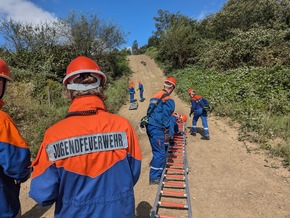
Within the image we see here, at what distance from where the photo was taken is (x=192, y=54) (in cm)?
2688

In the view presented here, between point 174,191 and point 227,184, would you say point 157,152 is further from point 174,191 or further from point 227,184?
point 227,184

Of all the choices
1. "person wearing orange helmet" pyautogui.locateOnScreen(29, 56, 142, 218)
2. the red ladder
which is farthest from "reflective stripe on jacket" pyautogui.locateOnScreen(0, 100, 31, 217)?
the red ladder

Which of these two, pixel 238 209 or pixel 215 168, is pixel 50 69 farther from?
pixel 238 209

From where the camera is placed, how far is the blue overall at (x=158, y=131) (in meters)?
5.34

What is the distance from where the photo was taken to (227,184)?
18.0 feet

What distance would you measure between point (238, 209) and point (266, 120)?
5238 millimetres

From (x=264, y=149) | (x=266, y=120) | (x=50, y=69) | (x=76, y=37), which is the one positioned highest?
(x=76, y=37)

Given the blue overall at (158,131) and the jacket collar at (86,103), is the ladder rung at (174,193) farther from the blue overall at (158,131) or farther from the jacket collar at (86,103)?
the jacket collar at (86,103)

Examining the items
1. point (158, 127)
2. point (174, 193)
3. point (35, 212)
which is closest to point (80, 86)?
point (174, 193)

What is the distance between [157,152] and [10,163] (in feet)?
11.6

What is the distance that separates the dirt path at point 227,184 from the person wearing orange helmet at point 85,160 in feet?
9.22

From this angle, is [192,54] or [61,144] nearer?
[61,144]

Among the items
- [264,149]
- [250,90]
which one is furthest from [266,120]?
[250,90]

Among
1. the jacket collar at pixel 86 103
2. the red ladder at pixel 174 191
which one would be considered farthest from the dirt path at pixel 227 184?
the jacket collar at pixel 86 103
